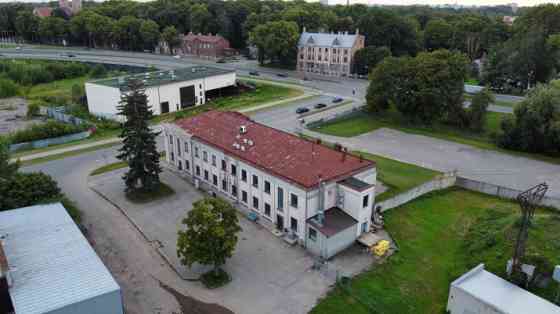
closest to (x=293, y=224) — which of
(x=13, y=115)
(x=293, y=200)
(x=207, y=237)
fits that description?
(x=293, y=200)

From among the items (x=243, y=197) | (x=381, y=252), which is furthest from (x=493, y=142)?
(x=243, y=197)

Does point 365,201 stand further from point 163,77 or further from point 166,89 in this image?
point 163,77

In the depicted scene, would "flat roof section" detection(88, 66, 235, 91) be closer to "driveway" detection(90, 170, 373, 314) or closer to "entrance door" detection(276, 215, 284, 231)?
"driveway" detection(90, 170, 373, 314)

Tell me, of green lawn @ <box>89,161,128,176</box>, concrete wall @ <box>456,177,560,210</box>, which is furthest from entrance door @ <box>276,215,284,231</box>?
green lawn @ <box>89,161,128,176</box>

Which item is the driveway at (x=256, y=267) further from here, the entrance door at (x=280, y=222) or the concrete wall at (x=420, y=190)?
the concrete wall at (x=420, y=190)

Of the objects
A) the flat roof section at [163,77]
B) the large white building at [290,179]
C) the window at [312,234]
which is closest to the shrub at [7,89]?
the flat roof section at [163,77]
